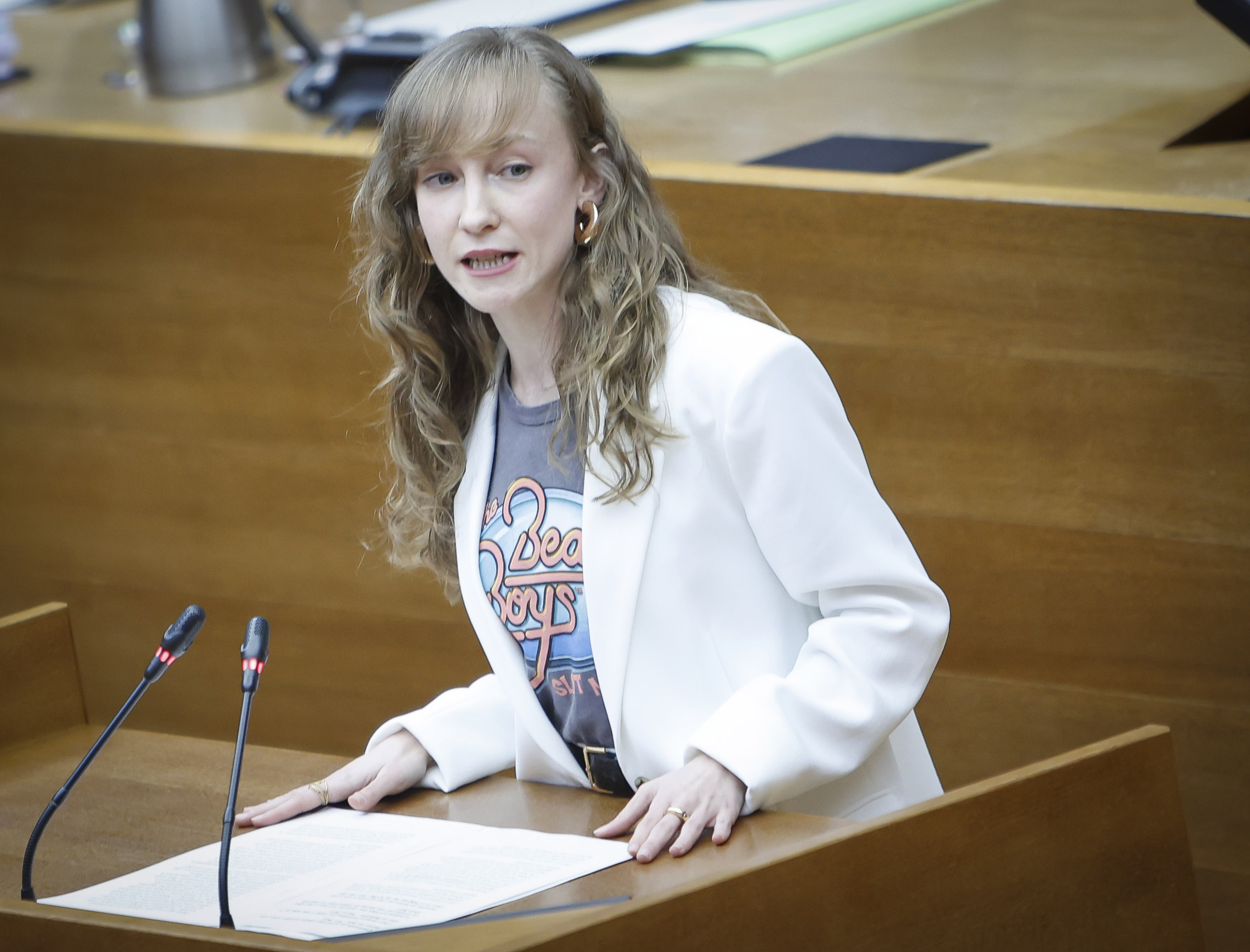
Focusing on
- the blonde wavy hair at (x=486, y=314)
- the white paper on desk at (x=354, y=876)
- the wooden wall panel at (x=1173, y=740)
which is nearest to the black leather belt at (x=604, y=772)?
the white paper on desk at (x=354, y=876)

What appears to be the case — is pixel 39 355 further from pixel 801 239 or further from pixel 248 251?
pixel 801 239

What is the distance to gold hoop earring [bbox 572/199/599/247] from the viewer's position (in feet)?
4.48

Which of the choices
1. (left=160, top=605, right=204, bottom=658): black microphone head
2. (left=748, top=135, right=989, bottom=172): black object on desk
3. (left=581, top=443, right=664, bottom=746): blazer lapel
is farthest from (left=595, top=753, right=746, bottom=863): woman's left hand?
(left=748, top=135, right=989, bottom=172): black object on desk

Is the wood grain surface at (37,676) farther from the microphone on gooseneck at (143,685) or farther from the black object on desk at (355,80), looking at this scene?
the black object on desk at (355,80)

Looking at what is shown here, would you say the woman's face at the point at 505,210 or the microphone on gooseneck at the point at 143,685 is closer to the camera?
the microphone on gooseneck at the point at 143,685

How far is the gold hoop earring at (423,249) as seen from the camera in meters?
1.43

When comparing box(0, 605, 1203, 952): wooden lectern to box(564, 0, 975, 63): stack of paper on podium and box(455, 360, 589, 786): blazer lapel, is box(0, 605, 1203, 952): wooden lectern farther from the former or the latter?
box(564, 0, 975, 63): stack of paper on podium

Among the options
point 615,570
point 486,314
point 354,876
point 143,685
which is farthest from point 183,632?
point 486,314

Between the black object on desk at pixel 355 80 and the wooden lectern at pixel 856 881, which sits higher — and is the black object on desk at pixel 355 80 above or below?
above

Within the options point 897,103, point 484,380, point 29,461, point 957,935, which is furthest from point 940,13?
point 957,935

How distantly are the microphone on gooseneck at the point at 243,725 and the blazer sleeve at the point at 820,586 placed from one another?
0.35 metres

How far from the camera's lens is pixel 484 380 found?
4.94 ft

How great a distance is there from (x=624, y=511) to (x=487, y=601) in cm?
19

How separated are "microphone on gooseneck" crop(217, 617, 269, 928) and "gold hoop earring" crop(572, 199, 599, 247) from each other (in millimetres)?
463
